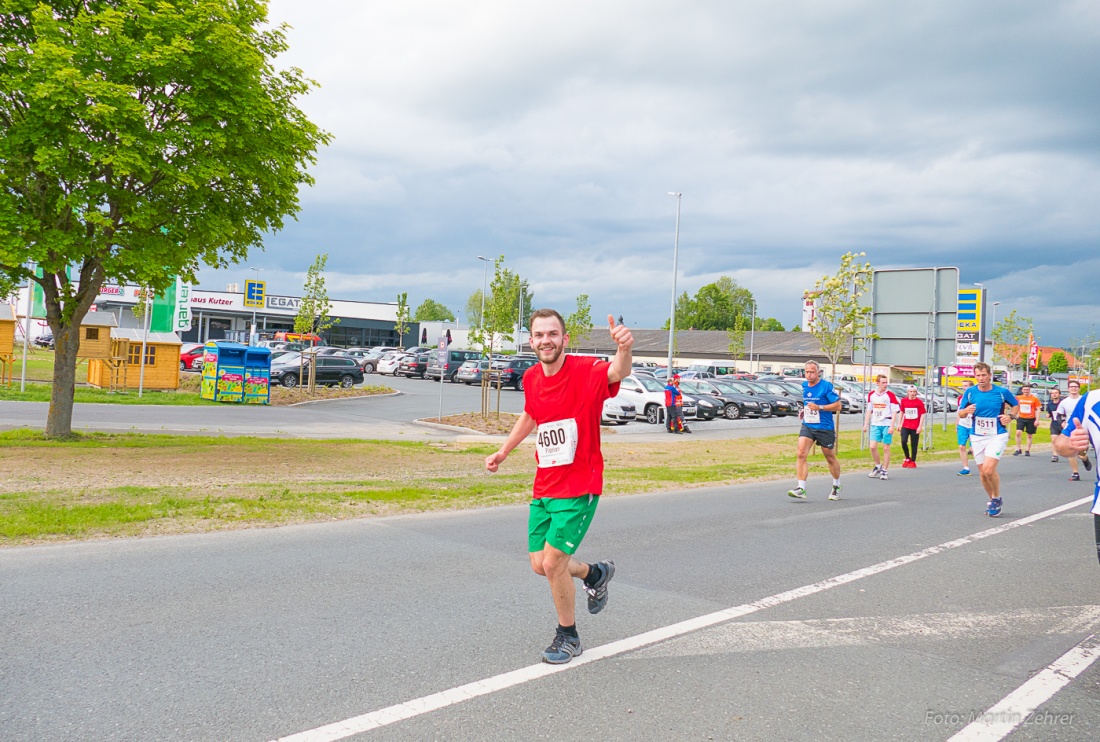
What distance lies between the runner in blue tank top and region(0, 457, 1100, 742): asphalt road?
202cm

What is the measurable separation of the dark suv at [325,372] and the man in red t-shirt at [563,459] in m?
32.0

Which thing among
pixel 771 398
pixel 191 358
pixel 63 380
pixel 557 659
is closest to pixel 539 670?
pixel 557 659

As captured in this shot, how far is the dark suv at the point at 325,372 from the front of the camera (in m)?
35.9

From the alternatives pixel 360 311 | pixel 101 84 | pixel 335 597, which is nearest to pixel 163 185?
pixel 101 84

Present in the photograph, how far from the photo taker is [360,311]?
8838cm

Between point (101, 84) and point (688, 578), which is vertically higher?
point (101, 84)

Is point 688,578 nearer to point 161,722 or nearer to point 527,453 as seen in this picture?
point 161,722

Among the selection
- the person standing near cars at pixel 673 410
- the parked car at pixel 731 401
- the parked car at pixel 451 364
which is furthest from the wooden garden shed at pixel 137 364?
the parked car at pixel 731 401

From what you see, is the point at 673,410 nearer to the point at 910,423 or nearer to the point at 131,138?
the point at 910,423

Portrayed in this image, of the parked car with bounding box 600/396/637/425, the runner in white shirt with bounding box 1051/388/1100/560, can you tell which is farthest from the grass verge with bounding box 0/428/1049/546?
the parked car with bounding box 600/396/637/425

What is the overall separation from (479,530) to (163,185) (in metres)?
8.44

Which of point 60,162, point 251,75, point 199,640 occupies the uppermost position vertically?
point 251,75

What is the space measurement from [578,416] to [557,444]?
0.19 m

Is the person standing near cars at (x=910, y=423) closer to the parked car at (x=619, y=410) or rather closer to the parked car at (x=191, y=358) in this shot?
the parked car at (x=619, y=410)
